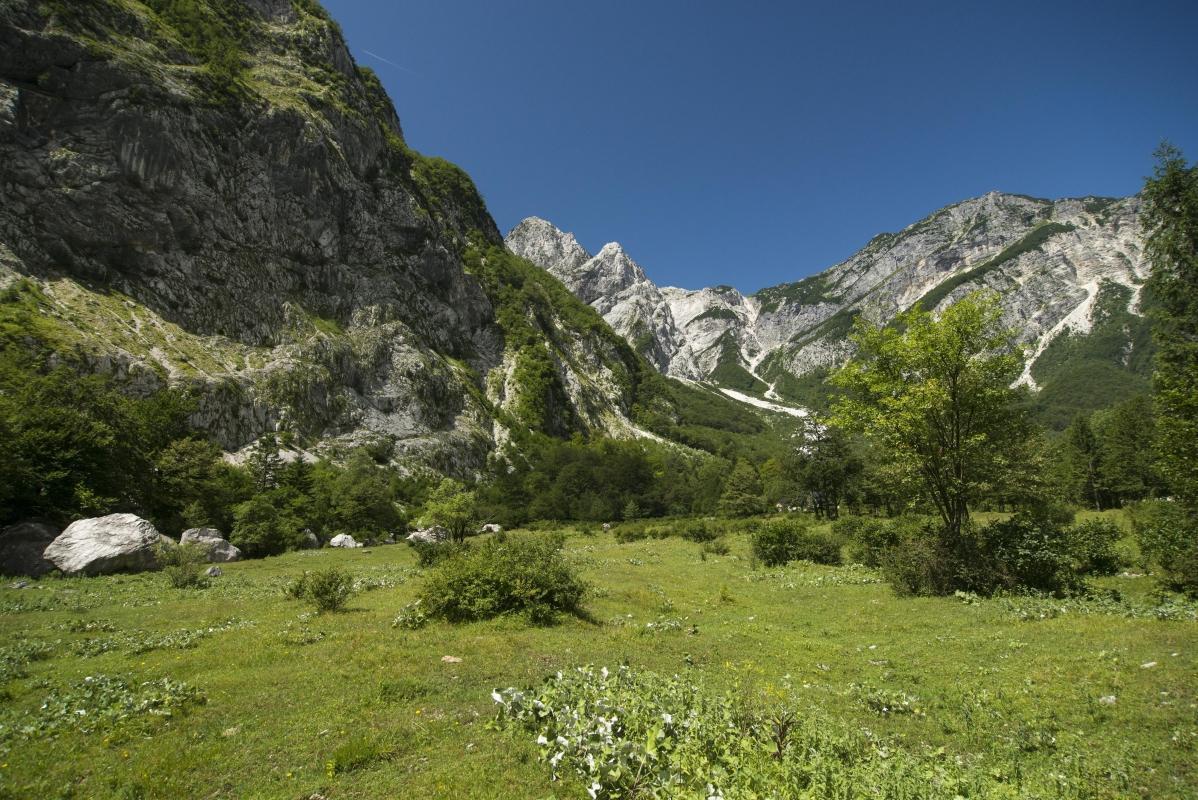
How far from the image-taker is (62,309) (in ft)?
236

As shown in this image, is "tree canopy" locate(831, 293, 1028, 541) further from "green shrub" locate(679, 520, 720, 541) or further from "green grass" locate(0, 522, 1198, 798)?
"green shrub" locate(679, 520, 720, 541)

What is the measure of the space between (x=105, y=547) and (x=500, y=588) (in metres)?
28.7

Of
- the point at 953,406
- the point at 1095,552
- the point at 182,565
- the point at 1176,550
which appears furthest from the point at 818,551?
the point at 182,565

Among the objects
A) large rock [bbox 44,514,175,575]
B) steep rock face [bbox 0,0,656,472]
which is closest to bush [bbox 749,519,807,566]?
large rock [bbox 44,514,175,575]

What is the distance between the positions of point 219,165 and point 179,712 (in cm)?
11997

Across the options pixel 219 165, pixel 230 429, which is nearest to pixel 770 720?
pixel 230 429

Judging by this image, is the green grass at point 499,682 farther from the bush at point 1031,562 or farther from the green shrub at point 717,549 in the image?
the green shrub at point 717,549

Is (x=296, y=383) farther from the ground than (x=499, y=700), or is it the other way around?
(x=296, y=383)

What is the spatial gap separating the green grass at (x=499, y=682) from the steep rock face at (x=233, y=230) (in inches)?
2876

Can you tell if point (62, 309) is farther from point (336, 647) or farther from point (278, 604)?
point (336, 647)

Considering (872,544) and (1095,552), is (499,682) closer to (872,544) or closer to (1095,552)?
(872,544)

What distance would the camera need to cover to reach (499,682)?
1208 cm

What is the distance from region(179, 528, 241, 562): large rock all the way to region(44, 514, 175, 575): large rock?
8.07 m

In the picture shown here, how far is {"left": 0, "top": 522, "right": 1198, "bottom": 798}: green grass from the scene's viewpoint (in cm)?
810
